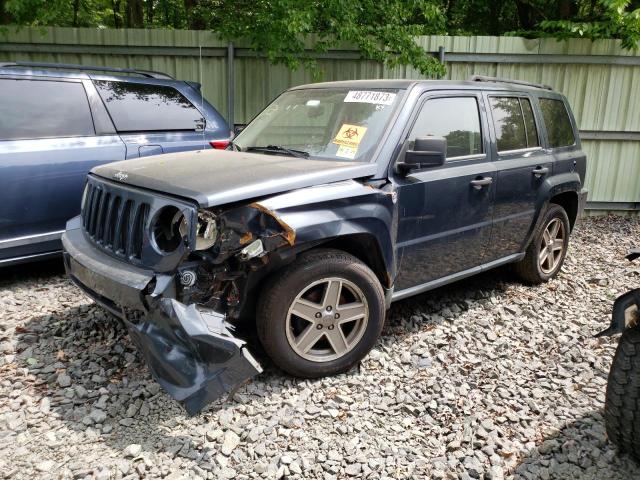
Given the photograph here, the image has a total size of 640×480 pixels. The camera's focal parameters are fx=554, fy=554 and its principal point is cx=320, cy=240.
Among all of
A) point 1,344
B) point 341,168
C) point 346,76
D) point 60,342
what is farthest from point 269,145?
point 346,76

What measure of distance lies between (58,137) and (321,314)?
10.3 feet

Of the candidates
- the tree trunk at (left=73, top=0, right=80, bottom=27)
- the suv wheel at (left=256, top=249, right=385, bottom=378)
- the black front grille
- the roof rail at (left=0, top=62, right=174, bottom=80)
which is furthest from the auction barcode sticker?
the tree trunk at (left=73, top=0, right=80, bottom=27)

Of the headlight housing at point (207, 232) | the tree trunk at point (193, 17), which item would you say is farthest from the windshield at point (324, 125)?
the tree trunk at point (193, 17)

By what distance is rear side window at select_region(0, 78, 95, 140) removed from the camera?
15.7 ft

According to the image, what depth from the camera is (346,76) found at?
8.23 m

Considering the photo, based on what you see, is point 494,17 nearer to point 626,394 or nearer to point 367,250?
point 367,250

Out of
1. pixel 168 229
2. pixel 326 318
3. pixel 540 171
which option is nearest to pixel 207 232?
pixel 168 229

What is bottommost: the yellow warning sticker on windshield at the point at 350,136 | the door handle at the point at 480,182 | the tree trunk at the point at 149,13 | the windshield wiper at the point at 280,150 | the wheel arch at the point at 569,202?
the wheel arch at the point at 569,202

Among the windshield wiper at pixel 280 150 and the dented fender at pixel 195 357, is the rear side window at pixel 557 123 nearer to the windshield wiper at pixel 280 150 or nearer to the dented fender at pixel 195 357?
the windshield wiper at pixel 280 150

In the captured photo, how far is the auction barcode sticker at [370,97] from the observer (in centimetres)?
394

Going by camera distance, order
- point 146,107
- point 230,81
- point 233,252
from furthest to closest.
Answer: point 230,81
point 146,107
point 233,252

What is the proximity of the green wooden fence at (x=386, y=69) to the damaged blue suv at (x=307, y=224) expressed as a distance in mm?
3550

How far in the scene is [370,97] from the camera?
4031mm

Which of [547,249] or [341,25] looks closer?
[547,249]
